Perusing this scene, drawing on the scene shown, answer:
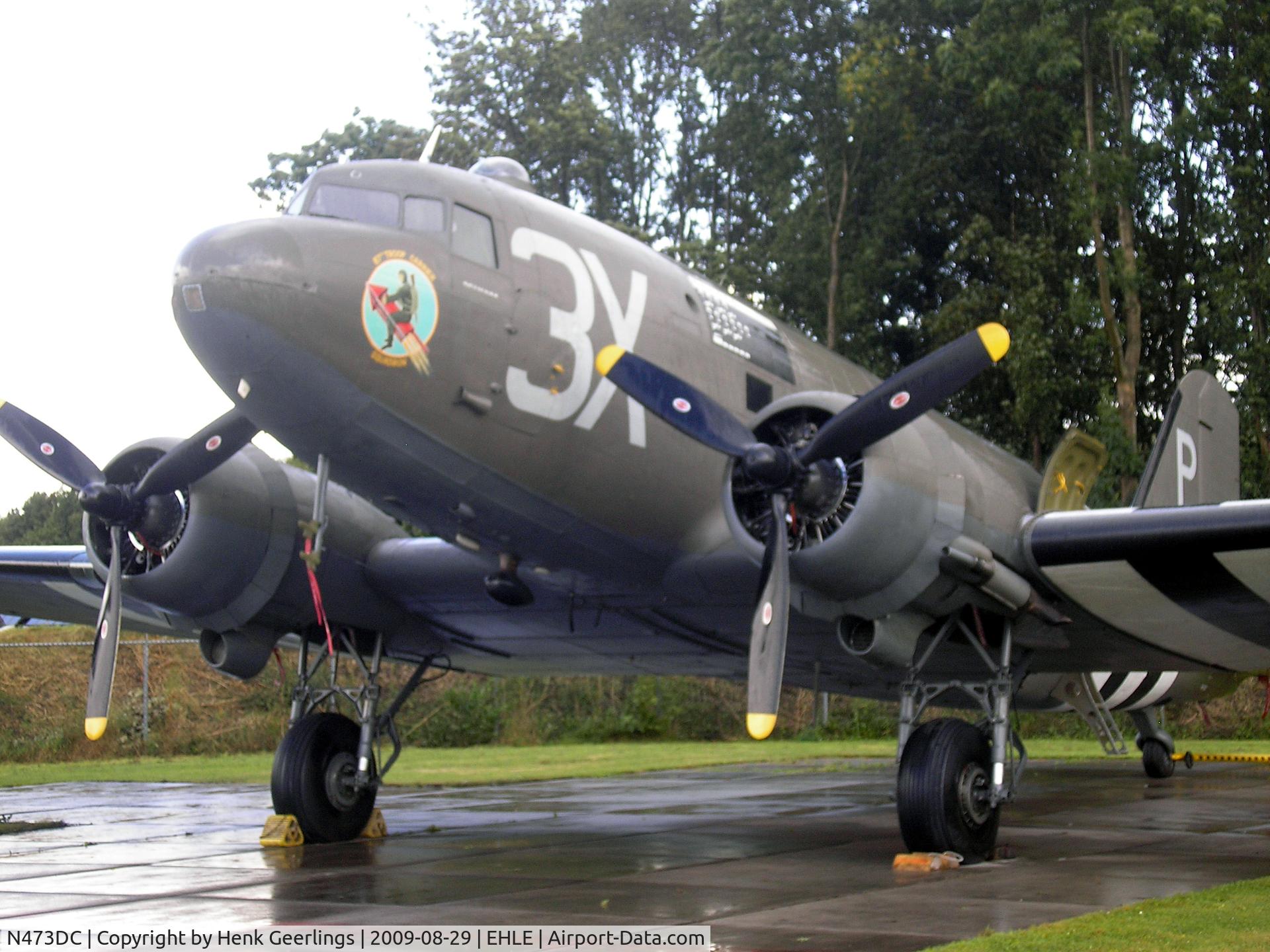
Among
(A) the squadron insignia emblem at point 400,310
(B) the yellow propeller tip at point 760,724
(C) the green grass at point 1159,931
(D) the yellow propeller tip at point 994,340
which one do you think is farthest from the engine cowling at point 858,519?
(C) the green grass at point 1159,931

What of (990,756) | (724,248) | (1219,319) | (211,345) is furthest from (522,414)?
(724,248)

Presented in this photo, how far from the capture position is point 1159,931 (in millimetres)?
7156

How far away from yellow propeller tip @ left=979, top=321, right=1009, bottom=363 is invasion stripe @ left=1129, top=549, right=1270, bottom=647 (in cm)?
201

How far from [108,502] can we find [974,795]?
7.36 metres

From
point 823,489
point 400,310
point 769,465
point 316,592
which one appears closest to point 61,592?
point 316,592

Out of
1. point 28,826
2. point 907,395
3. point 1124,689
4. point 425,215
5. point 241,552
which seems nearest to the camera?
point 907,395

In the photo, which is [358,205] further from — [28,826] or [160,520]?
[28,826]

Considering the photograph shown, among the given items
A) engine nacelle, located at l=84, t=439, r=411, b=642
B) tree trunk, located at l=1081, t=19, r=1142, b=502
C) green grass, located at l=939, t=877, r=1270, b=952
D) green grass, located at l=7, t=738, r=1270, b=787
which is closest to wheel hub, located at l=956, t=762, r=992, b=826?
green grass, located at l=939, t=877, r=1270, b=952

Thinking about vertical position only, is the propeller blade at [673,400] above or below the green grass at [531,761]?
above

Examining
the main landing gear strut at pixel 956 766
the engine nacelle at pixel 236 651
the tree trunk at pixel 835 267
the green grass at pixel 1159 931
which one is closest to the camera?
the green grass at pixel 1159 931

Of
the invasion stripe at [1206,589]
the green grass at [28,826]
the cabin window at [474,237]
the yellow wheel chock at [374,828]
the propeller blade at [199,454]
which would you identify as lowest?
the green grass at [28,826]

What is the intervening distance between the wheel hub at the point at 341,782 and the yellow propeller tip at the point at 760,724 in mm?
4575

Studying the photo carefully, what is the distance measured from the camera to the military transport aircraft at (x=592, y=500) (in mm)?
9562

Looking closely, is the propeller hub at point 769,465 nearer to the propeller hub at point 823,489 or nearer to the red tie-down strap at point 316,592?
the propeller hub at point 823,489
